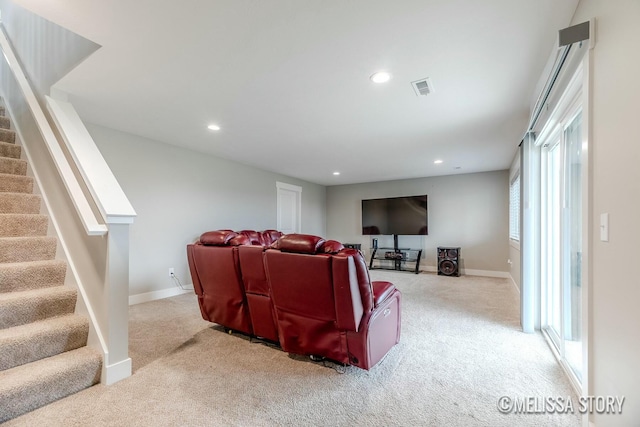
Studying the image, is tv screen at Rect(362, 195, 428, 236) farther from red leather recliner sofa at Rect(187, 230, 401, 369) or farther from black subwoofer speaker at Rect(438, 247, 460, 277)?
red leather recliner sofa at Rect(187, 230, 401, 369)

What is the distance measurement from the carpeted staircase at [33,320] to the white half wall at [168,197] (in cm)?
124

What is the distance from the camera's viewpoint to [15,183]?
2502 millimetres

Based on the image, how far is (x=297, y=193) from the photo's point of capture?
714 centimetres

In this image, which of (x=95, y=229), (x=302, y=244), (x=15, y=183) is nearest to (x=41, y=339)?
(x=95, y=229)

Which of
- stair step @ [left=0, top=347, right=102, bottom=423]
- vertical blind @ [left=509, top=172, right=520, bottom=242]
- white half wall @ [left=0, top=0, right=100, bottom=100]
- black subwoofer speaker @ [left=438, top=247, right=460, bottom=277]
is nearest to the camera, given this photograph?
stair step @ [left=0, top=347, right=102, bottom=423]

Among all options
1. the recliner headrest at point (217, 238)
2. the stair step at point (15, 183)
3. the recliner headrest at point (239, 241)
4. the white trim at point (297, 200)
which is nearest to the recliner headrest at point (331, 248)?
the recliner headrest at point (239, 241)

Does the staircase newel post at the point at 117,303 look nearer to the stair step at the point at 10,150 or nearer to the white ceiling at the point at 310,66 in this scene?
the white ceiling at the point at 310,66

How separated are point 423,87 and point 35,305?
3.35 metres

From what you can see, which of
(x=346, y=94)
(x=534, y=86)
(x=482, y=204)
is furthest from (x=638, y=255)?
(x=482, y=204)

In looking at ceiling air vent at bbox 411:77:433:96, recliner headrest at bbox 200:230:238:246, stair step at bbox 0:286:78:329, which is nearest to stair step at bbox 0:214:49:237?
stair step at bbox 0:286:78:329

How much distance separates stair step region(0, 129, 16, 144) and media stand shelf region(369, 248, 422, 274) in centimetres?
626

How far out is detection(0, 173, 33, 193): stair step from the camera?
8.04ft

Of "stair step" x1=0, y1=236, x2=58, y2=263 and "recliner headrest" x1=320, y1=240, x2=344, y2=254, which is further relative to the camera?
"stair step" x1=0, y1=236, x2=58, y2=263

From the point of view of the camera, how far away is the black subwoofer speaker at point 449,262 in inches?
231
